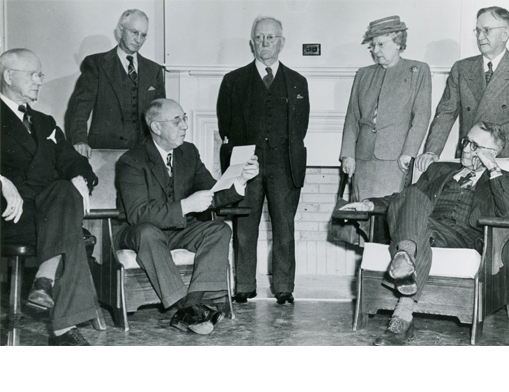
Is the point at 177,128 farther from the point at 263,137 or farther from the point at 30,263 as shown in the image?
the point at 30,263

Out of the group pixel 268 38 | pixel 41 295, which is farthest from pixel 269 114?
pixel 41 295

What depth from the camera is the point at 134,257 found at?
3.51 meters

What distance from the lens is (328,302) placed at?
14.1 feet

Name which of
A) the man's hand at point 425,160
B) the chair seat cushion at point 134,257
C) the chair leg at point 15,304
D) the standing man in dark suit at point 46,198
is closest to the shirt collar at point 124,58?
the standing man in dark suit at point 46,198

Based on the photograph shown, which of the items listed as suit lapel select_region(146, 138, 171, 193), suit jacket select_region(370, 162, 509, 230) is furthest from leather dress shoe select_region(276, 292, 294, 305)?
suit lapel select_region(146, 138, 171, 193)

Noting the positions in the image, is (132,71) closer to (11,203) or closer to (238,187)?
(238,187)

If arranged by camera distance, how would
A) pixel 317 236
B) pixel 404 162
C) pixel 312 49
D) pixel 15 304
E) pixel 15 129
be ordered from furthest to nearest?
pixel 317 236, pixel 312 49, pixel 404 162, pixel 15 129, pixel 15 304

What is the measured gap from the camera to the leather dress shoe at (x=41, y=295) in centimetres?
300

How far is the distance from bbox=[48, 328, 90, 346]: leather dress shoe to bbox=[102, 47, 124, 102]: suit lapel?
1.80 meters

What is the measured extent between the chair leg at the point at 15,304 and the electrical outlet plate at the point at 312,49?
8.79 ft

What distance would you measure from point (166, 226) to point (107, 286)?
0.46 m

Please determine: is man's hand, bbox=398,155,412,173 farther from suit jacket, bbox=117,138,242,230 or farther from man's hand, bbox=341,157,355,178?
suit jacket, bbox=117,138,242,230

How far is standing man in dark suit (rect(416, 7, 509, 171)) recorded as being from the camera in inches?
156

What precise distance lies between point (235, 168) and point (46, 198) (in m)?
1.01
